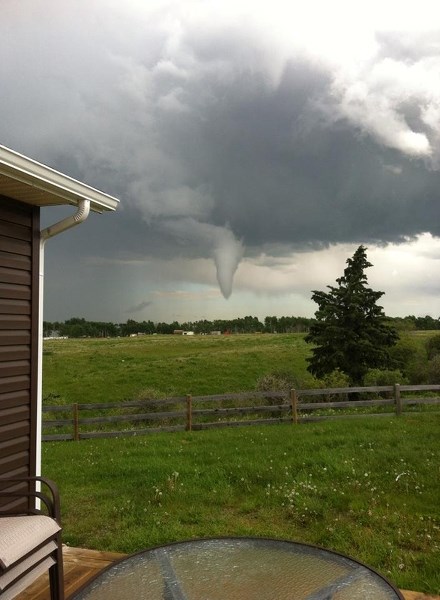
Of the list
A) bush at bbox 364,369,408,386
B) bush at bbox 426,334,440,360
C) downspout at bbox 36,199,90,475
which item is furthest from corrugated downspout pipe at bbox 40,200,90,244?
bush at bbox 426,334,440,360

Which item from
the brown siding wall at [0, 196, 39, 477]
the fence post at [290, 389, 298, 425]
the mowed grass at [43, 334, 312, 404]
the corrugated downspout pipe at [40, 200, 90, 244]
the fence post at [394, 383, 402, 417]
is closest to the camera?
the brown siding wall at [0, 196, 39, 477]

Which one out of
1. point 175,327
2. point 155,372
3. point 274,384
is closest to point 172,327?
point 175,327

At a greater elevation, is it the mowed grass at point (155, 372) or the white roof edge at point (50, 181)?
the white roof edge at point (50, 181)

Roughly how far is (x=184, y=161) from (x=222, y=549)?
38.8 ft

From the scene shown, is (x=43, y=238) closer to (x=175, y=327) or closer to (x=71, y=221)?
(x=71, y=221)

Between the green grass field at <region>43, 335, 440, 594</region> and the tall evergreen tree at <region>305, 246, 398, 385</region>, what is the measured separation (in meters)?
7.51

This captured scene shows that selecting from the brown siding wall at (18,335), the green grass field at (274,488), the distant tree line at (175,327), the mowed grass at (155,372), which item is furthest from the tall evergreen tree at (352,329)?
the distant tree line at (175,327)

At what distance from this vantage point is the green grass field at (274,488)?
407 cm

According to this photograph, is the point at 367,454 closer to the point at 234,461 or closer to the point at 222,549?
the point at 234,461

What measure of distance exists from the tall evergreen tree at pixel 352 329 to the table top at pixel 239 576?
54.3 ft

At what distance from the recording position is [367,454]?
22.5 feet

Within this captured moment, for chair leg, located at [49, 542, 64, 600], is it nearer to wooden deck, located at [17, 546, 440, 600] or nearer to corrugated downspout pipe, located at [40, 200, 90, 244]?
wooden deck, located at [17, 546, 440, 600]

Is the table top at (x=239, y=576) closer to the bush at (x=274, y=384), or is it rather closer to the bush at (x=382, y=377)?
the bush at (x=274, y=384)

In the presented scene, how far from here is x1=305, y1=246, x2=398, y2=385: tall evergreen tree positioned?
59.9 feet
